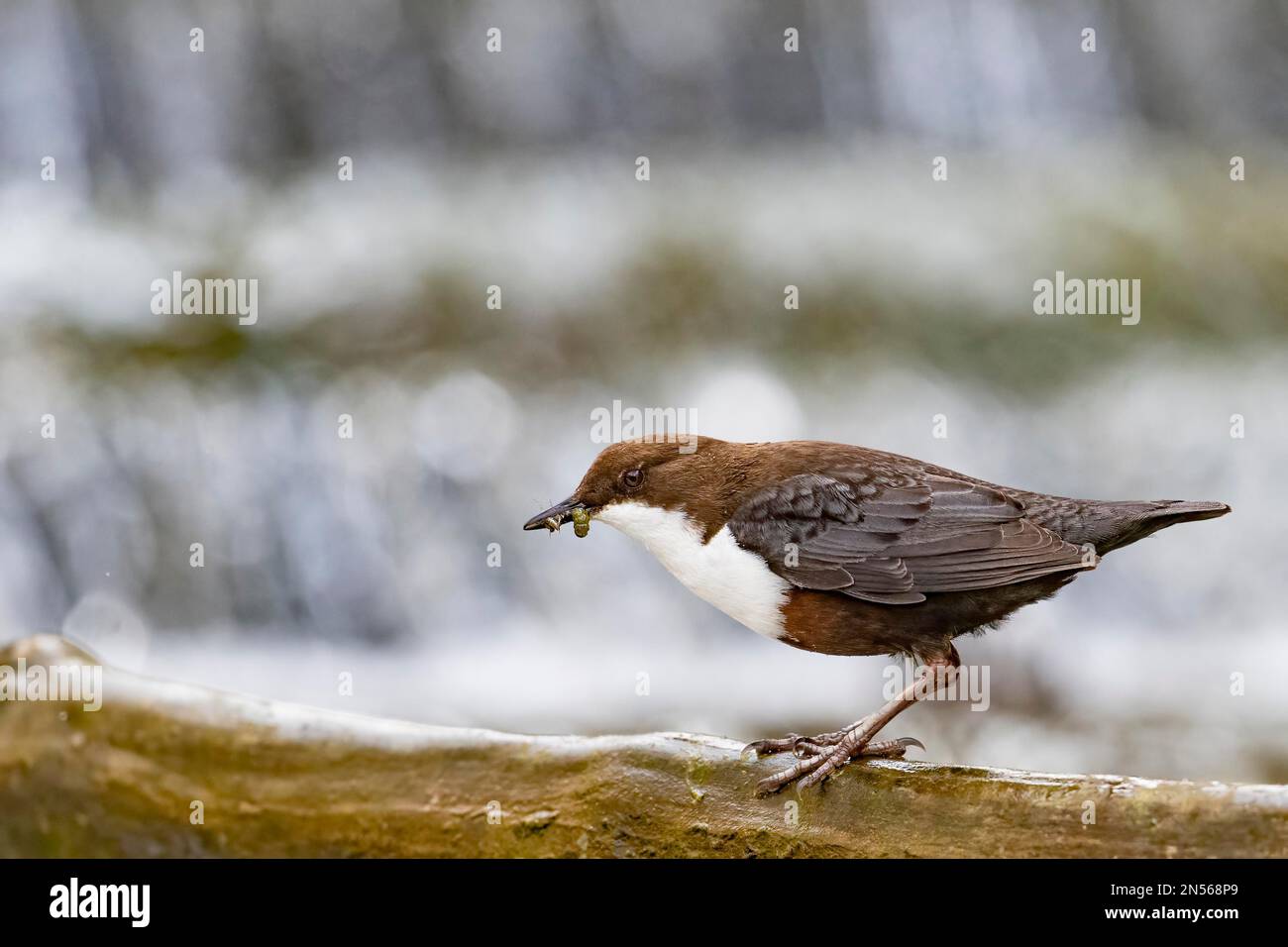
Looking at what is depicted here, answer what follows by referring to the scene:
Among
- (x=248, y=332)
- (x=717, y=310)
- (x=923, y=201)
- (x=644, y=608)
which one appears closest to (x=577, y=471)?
(x=644, y=608)

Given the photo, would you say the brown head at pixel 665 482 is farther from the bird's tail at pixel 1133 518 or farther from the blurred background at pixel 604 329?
the blurred background at pixel 604 329

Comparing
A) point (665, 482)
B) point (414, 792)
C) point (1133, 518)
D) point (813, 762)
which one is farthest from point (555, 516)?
point (1133, 518)

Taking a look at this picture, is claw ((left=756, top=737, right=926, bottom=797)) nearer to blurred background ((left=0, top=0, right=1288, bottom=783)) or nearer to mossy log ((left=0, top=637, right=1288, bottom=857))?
mossy log ((left=0, top=637, right=1288, bottom=857))

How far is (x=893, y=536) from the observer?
321 cm

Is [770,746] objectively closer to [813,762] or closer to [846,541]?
[813,762]

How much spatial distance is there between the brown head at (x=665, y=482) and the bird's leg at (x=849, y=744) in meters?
0.54

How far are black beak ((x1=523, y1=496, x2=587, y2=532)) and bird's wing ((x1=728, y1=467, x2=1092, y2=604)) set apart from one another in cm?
37

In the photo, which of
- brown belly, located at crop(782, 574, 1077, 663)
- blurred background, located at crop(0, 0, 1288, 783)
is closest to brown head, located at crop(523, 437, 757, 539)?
brown belly, located at crop(782, 574, 1077, 663)

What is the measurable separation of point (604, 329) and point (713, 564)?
481cm

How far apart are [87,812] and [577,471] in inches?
159

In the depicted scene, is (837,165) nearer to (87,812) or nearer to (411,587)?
(411,587)

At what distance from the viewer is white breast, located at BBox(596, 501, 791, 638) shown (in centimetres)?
307

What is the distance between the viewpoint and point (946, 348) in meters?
7.67

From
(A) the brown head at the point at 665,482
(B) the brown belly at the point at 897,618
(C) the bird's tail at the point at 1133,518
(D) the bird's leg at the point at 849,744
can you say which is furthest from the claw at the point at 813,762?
(C) the bird's tail at the point at 1133,518
